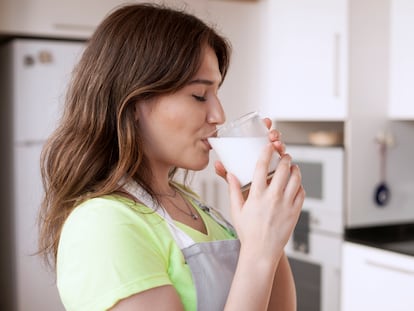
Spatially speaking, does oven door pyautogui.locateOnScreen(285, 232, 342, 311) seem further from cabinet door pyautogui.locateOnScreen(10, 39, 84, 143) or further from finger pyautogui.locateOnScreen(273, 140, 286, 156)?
finger pyautogui.locateOnScreen(273, 140, 286, 156)

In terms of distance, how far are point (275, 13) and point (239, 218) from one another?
94.6 inches

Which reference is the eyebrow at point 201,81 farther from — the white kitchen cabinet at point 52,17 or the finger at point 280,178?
the white kitchen cabinet at point 52,17

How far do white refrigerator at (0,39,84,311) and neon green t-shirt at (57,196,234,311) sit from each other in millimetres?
2159

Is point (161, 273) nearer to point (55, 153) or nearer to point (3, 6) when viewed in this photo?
point (55, 153)

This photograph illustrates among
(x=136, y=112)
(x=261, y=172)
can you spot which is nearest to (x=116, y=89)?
(x=136, y=112)

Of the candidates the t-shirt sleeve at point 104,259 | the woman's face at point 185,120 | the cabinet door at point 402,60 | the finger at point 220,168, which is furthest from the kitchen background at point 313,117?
the t-shirt sleeve at point 104,259

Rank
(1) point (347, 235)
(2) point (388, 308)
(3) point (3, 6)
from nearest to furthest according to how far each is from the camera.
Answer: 1. (2) point (388, 308)
2. (1) point (347, 235)
3. (3) point (3, 6)

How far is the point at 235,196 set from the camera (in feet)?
3.18

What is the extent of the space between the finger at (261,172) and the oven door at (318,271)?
1893mm

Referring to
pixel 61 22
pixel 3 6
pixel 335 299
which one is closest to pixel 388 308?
pixel 335 299

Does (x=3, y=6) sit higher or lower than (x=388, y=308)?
higher

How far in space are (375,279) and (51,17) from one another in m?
1.84

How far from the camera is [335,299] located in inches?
109

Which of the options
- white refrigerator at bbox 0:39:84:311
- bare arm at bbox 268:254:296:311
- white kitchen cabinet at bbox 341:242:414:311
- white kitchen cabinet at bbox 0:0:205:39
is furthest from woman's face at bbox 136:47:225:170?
white refrigerator at bbox 0:39:84:311
